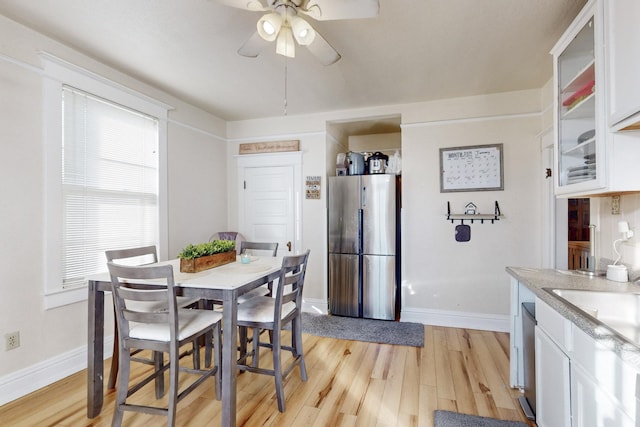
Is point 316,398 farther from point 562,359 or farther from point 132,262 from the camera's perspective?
point 132,262

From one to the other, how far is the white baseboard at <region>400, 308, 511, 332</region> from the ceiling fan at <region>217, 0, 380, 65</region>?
2900mm

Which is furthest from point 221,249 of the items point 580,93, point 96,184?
point 580,93

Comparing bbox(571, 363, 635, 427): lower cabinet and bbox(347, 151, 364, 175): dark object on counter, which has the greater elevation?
bbox(347, 151, 364, 175): dark object on counter

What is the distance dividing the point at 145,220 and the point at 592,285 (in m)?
3.53

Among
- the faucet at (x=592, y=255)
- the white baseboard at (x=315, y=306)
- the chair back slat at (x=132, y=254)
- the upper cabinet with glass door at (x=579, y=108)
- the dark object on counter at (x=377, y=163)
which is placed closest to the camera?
the upper cabinet with glass door at (x=579, y=108)

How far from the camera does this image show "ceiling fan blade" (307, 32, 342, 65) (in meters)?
1.81

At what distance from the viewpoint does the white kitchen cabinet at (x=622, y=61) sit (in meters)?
1.31

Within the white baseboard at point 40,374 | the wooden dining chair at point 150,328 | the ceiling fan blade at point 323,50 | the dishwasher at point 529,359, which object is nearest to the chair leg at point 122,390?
the wooden dining chair at point 150,328

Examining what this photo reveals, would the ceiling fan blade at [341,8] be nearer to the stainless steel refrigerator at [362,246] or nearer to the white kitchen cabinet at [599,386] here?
the white kitchen cabinet at [599,386]

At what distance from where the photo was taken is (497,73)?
2846mm

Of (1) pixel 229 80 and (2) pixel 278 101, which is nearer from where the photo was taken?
(1) pixel 229 80

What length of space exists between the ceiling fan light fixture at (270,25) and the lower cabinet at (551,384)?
6.92 ft

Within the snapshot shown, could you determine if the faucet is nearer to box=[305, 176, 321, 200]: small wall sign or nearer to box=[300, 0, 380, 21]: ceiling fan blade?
box=[300, 0, 380, 21]: ceiling fan blade

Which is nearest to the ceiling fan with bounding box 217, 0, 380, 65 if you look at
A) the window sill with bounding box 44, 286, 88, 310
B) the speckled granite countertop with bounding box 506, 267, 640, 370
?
the speckled granite countertop with bounding box 506, 267, 640, 370
